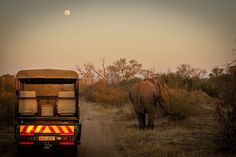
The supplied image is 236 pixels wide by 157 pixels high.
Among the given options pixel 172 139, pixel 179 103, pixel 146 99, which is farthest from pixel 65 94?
pixel 179 103

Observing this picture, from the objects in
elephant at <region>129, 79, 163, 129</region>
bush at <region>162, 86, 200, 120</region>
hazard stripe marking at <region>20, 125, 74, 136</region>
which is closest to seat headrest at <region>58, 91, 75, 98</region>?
hazard stripe marking at <region>20, 125, 74, 136</region>

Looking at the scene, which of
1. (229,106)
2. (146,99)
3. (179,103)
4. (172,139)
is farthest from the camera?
(179,103)

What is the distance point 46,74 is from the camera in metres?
9.80

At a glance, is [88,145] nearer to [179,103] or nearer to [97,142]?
[97,142]

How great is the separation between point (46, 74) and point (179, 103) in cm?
778

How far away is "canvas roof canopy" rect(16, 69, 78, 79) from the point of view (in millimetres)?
9641

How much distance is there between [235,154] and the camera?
902 cm

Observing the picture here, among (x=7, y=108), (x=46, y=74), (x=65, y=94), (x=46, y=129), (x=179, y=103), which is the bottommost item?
(x=46, y=129)

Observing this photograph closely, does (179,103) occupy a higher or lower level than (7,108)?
higher

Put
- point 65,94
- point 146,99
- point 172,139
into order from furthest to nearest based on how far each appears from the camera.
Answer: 1. point 146,99
2. point 172,139
3. point 65,94

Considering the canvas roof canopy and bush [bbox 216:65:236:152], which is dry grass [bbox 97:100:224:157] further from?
the canvas roof canopy

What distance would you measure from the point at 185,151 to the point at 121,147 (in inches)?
79.5

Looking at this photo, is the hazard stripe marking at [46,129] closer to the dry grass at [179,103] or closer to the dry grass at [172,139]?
the dry grass at [172,139]

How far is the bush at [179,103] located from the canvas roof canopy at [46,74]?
7.28m
